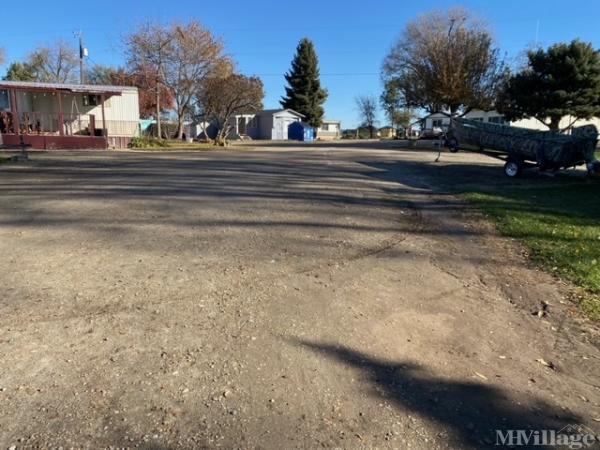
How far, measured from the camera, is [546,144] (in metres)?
14.8

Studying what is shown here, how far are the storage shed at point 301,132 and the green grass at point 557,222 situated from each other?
4665 centimetres

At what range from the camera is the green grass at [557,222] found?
5.63 meters

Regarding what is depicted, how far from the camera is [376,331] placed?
3963 millimetres

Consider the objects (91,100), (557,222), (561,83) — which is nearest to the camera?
(557,222)

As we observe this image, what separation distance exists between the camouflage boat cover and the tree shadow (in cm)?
1350

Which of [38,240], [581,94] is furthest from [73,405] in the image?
[581,94]

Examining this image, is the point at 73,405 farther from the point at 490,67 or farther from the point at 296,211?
the point at 490,67

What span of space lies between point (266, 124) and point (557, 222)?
5511 cm

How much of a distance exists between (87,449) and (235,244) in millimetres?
4016

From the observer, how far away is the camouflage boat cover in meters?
14.2

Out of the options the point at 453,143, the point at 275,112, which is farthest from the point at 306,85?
the point at 453,143

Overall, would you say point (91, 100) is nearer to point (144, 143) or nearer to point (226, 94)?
point (144, 143)

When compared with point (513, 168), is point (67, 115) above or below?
above

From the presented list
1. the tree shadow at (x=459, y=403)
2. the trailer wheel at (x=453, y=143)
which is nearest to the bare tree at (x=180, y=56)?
the trailer wheel at (x=453, y=143)
